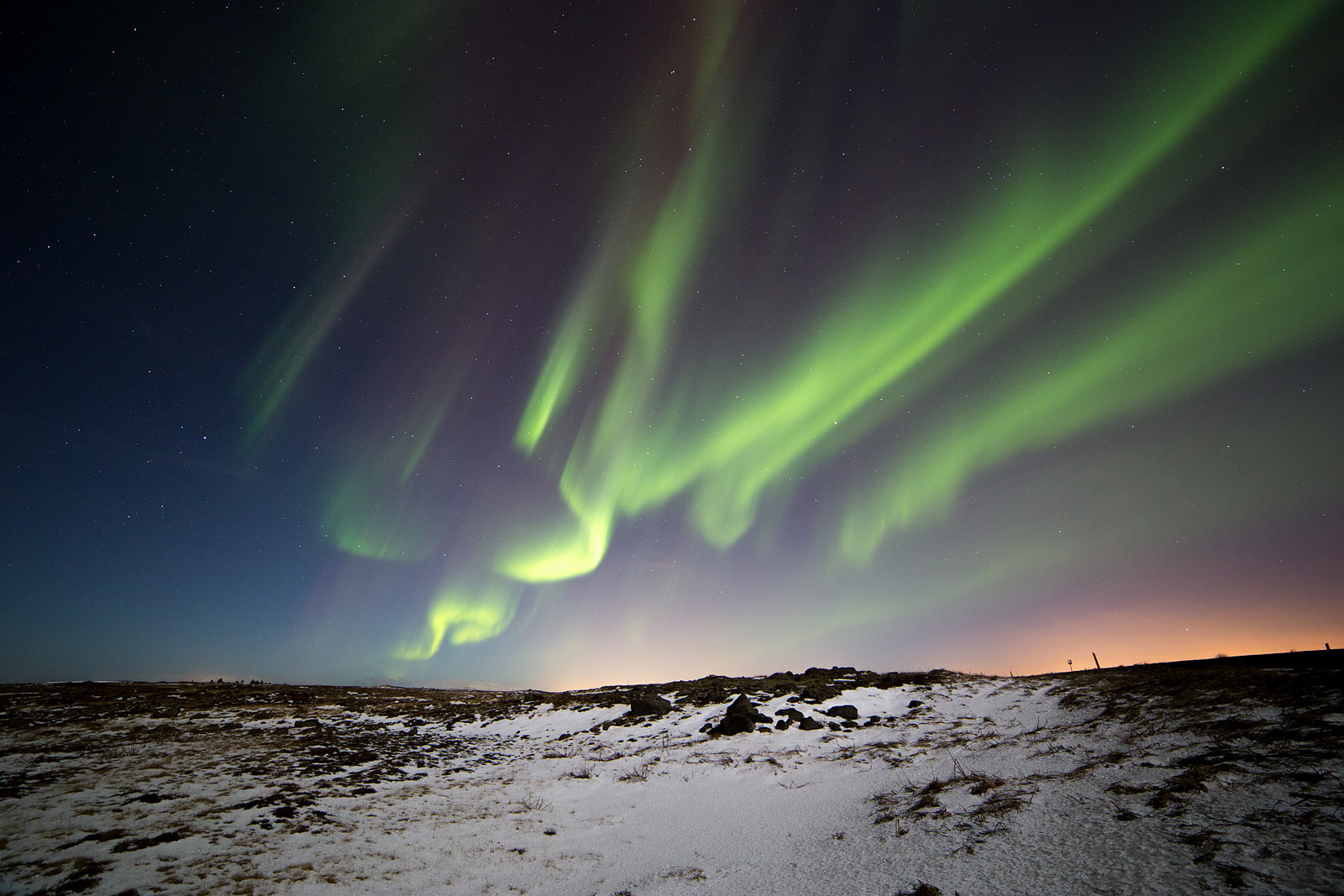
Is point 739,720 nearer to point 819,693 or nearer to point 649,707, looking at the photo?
point 649,707

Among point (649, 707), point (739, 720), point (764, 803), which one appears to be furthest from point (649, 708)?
point (764, 803)

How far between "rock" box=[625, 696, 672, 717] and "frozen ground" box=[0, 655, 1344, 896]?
2.31 m

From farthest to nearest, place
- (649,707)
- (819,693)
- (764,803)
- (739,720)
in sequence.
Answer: (649,707) → (819,693) → (739,720) → (764,803)

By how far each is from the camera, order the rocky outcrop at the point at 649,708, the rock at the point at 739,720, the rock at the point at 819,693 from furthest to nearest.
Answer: the rocky outcrop at the point at 649,708
the rock at the point at 819,693
the rock at the point at 739,720

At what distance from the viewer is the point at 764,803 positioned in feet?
32.6

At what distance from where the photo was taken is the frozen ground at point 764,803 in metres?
5.34

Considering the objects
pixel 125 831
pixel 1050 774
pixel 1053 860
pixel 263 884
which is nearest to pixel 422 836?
pixel 263 884

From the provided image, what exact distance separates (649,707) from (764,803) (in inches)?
447

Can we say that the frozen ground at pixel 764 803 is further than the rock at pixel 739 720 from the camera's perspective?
No

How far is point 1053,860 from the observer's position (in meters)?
5.24

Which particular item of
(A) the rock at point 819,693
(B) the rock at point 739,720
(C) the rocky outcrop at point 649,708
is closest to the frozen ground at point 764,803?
(B) the rock at point 739,720

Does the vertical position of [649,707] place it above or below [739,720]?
above

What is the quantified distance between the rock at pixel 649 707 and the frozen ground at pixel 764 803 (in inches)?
91.1

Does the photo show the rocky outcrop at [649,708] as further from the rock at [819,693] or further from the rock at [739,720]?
the rock at [819,693]
